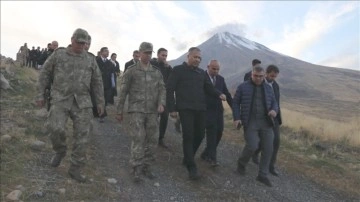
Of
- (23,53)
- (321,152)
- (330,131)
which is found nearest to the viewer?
(321,152)

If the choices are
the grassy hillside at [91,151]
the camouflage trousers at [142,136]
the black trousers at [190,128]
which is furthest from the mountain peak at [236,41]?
the camouflage trousers at [142,136]

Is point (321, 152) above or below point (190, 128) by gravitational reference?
below

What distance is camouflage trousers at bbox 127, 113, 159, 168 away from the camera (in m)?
7.16

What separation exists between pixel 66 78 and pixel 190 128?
6.92 ft

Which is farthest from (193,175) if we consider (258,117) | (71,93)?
(71,93)

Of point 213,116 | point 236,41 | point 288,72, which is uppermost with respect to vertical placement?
point 236,41

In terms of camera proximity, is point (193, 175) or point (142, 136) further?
point (193, 175)

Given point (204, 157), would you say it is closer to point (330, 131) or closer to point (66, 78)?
point (66, 78)

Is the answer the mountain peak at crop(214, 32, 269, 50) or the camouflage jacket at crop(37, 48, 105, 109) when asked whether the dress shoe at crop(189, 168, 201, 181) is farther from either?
the mountain peak at crop(214, 32, 269, 50)

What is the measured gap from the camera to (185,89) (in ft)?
25.3

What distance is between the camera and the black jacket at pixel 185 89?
7.61 meters

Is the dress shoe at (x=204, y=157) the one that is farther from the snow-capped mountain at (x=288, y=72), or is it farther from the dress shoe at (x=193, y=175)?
the snow-capped mountain at (x=288, y=72)

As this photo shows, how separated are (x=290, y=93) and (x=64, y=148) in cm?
8784

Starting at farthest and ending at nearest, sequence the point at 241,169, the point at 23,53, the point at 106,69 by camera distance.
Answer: the point at 23,53 < the point at 106,69 < the point at 241,169
